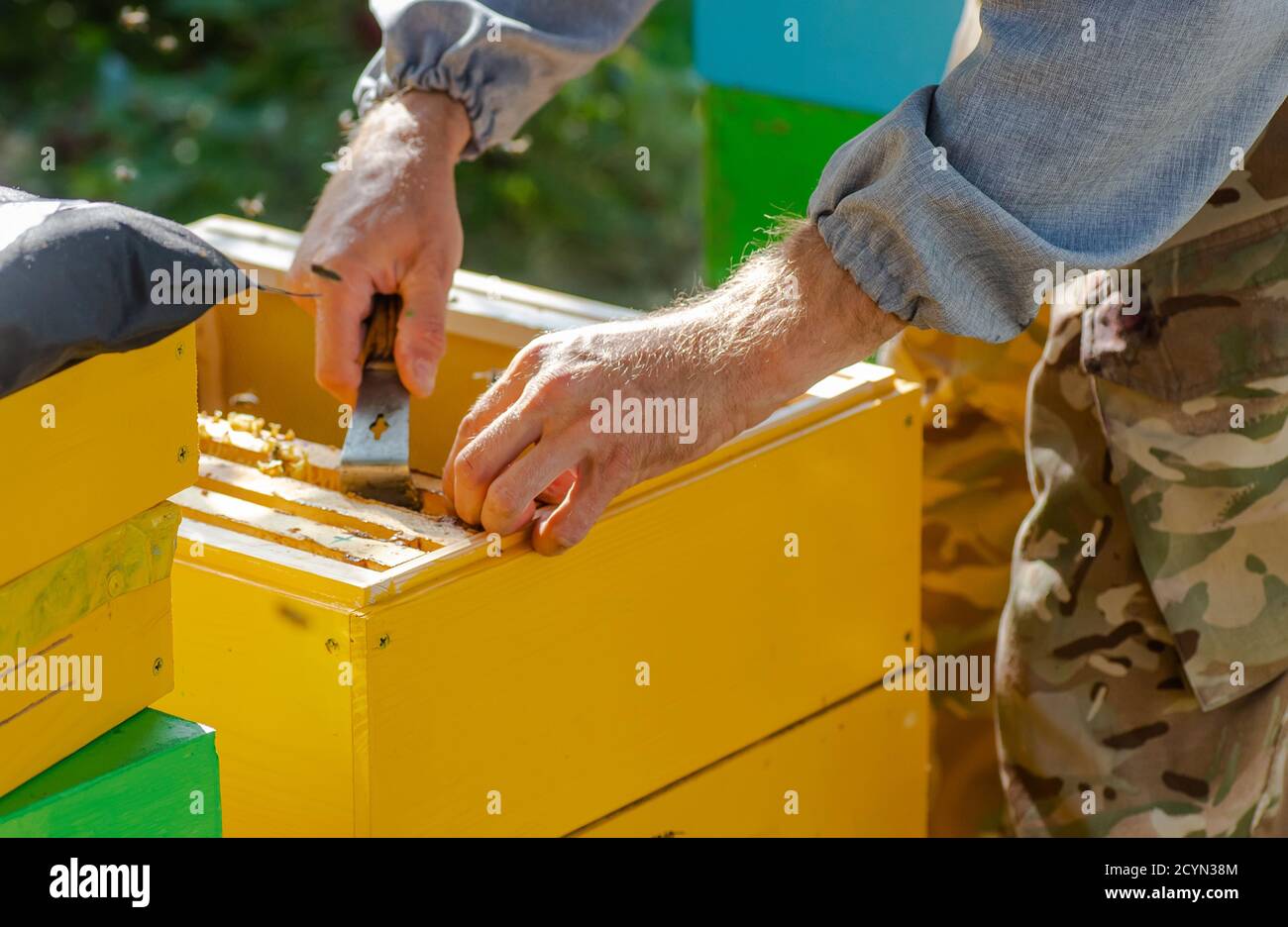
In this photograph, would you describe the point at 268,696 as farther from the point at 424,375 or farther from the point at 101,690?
the point at 424,375

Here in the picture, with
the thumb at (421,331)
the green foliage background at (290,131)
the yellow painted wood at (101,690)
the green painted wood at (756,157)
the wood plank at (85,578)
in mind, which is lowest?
the yellow painted wood at (101,690)

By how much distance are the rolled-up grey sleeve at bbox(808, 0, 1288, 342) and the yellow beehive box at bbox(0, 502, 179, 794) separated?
68 centimetres

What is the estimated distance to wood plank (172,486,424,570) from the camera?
155 cm

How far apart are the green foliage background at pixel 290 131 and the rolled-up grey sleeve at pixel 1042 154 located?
3398 millimetres

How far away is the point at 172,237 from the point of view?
4.09 feet

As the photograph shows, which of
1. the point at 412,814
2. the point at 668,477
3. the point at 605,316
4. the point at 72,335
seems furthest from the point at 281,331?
the point at 72,335

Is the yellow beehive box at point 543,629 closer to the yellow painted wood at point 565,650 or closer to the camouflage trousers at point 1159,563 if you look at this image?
the yellow painted wood at point 565,650

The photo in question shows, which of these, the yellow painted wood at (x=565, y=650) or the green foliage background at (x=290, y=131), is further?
the green foliage background at (x=290, y=131)

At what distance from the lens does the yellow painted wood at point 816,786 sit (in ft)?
5.97

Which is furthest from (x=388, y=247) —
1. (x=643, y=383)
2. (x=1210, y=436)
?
(x=1210, y=436)

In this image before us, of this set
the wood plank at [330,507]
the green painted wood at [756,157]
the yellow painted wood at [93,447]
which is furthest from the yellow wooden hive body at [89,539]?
the green painted wood at [756,157]

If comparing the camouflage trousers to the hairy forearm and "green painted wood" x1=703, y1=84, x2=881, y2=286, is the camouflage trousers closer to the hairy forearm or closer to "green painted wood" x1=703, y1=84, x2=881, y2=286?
the hairy forearm

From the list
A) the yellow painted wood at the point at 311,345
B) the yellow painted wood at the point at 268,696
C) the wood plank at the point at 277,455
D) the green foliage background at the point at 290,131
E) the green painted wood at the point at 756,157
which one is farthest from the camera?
the green foliage background at the point at 290,131

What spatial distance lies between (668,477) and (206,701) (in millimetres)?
495
